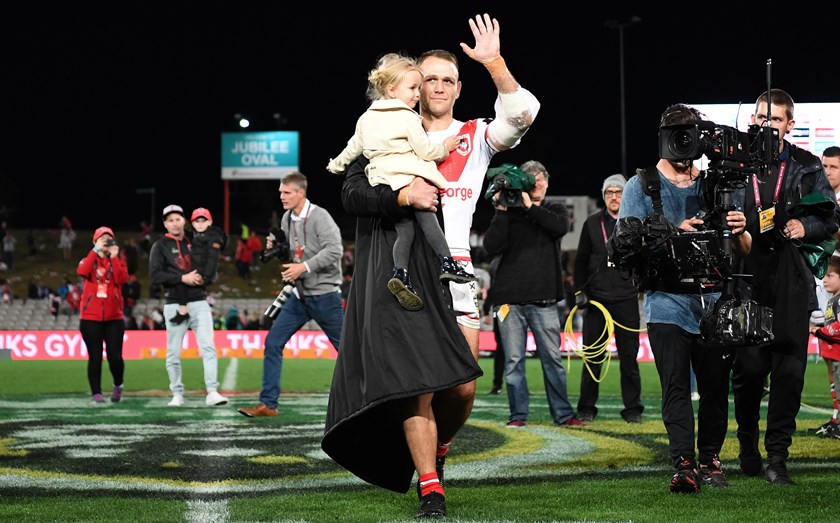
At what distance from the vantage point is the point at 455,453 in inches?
322

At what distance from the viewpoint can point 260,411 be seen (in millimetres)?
11211

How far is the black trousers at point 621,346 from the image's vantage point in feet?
35.5

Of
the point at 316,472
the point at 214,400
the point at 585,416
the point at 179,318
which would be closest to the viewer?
the point at 316,472

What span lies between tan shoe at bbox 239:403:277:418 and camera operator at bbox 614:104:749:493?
18.4 feet

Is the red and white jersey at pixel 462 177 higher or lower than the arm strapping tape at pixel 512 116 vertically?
lower

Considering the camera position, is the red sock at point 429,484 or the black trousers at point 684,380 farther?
the black trousers at point 684,380

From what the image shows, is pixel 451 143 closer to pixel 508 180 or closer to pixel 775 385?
pixel 775 385

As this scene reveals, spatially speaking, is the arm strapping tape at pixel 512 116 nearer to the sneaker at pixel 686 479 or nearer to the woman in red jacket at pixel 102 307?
the sneaker at pixel 686 479

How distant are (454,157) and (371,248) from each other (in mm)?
684

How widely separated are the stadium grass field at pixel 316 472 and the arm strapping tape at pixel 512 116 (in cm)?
170

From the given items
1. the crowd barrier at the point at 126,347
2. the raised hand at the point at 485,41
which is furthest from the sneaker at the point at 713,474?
the crowd barrier at the point at 126,347

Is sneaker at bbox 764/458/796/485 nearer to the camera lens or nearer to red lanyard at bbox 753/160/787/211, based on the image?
red lanyard at bbox 753/160/787/211

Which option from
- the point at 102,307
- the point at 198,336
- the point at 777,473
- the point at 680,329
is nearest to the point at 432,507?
the point at 680,329

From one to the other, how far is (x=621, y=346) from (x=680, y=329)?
4979mm
